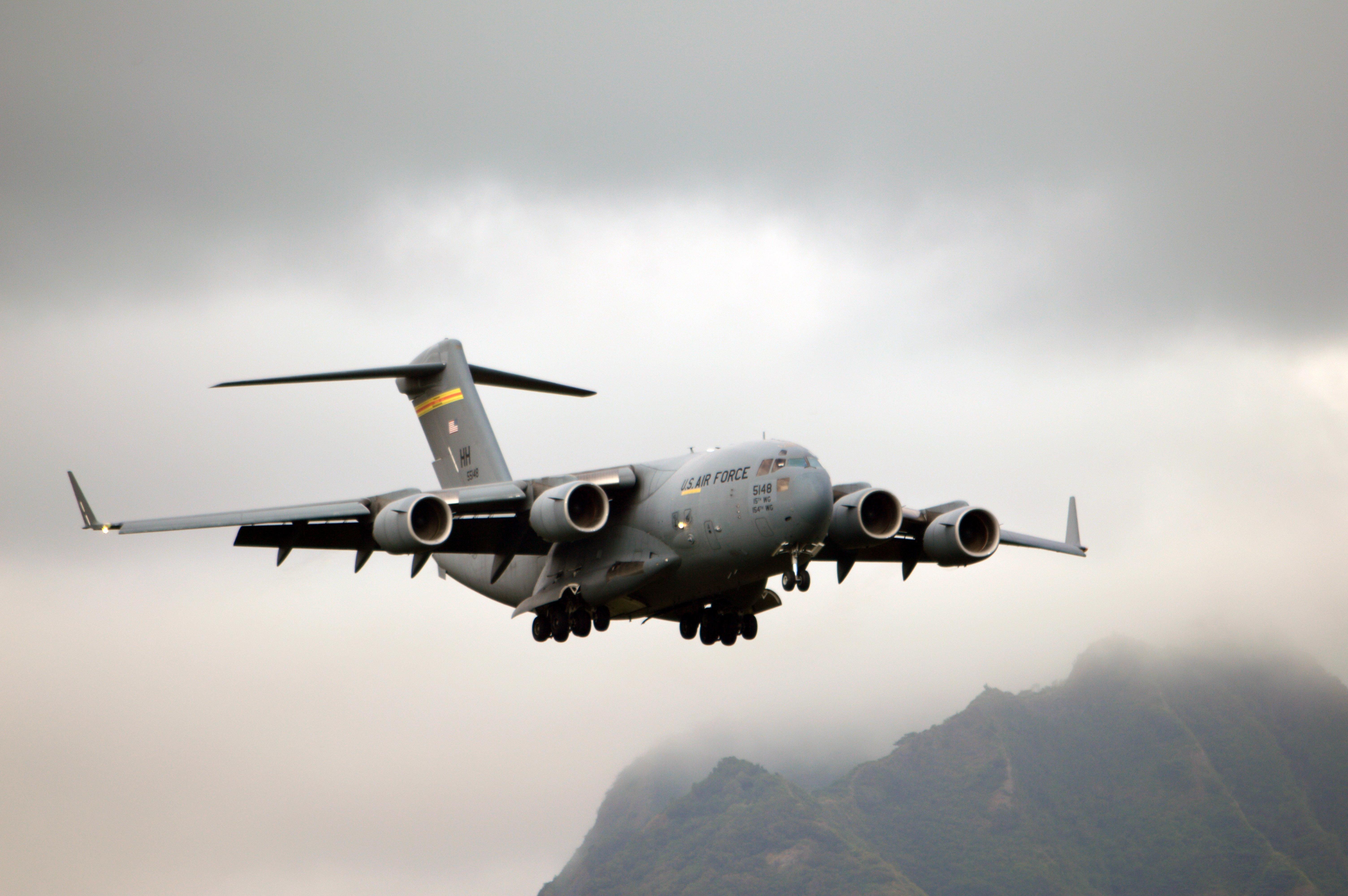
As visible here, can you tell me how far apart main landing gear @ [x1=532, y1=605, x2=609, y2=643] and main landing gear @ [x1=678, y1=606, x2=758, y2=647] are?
6.79 feet

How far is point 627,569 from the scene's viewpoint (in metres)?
22.5

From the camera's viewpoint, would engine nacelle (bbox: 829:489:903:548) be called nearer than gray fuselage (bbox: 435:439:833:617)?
No

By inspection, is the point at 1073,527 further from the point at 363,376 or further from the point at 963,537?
the point at 363,376

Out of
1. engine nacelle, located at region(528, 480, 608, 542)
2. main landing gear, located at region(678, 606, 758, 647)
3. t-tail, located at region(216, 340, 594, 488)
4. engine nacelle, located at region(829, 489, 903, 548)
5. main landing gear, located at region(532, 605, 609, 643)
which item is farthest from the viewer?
t-tail, located at region(216, 340, 594, 488)

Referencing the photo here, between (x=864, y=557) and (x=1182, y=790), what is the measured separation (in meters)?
186

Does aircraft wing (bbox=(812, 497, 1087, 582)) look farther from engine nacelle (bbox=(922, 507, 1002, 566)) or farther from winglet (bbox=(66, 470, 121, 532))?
winglet (bbox=(66, 470, 121, 532))

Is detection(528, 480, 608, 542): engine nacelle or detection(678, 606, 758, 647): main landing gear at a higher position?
detection(528, 480, 608, 542): engine nacelle

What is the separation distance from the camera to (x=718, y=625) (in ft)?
81.8

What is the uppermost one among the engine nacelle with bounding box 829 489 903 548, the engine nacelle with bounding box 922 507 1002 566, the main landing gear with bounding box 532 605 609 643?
the engine nacelle with bounding box 829 489 903 548

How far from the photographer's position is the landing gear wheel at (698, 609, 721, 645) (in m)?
24.9

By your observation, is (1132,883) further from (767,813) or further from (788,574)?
(788,574)

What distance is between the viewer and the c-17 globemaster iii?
829 inches

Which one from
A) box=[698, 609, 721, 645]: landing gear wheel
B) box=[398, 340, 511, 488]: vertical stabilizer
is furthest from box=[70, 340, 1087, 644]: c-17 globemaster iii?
box=[398, 340, 511, 488]: vertical stabilizer

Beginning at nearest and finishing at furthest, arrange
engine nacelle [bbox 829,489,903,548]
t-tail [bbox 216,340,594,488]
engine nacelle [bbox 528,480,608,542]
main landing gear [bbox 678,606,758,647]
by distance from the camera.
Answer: engine nacelle [bbox 528,480,608,542]
engine nacelle [bbox 829,489,903,548]
main landing gear [bbox 678,606,758,647]
t-tail [bbox 216,340,594,488]
